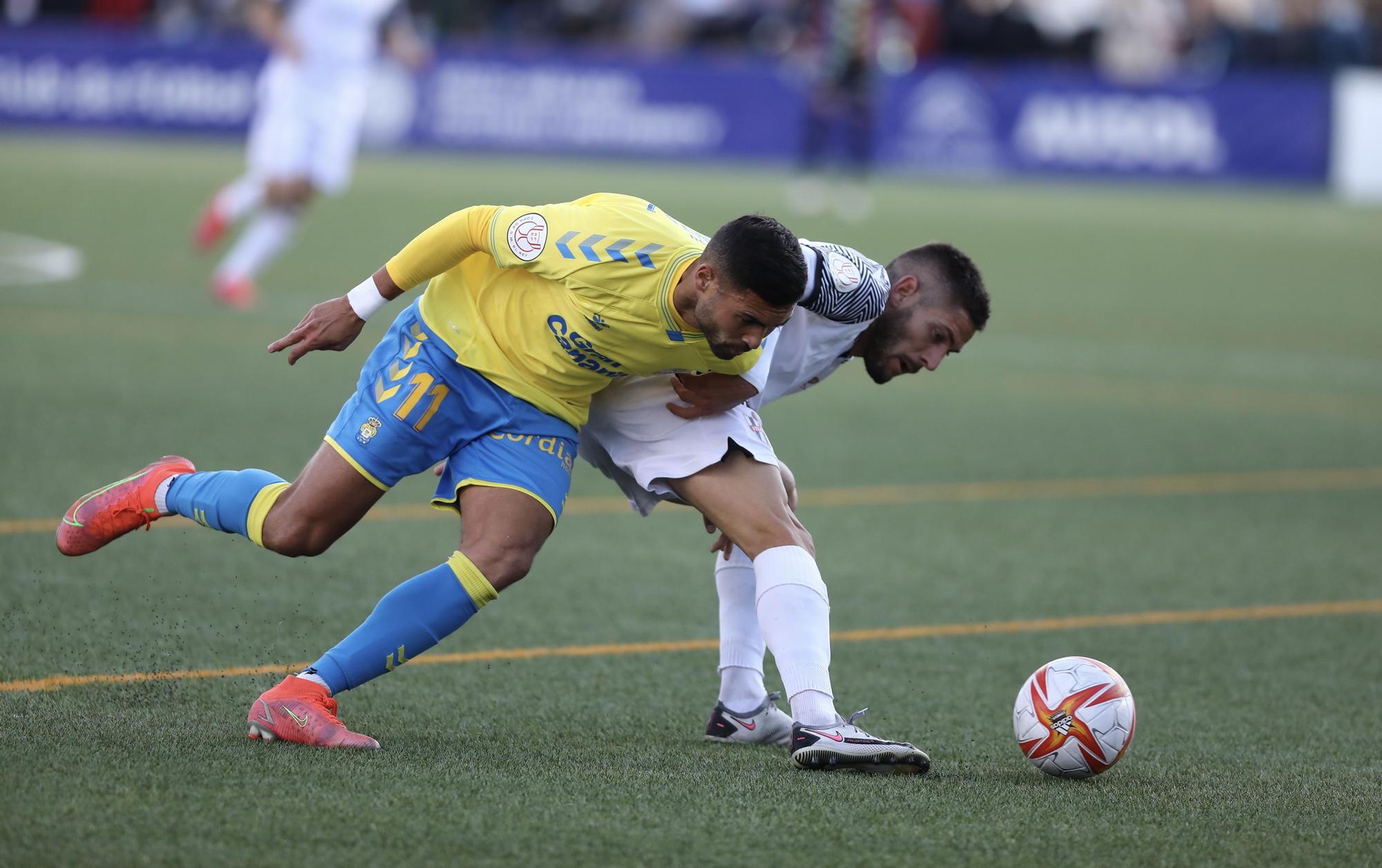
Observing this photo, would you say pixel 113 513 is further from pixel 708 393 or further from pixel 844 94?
pixel 844 94

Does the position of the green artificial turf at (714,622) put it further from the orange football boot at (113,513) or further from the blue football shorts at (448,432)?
the blue football shorts at (448,432)

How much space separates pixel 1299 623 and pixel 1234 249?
1290cm

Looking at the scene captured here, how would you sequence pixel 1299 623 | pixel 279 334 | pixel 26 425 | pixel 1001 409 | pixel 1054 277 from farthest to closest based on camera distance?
pixel 1054 277, pixel 279 334, pixel 1001 409, pixel 26 425, pixel 1299 623

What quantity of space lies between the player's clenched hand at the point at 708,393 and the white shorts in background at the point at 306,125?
326 inches

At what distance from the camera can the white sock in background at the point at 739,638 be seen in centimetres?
454

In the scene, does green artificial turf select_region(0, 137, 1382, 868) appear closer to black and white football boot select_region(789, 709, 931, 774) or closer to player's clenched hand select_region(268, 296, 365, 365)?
black and white football boot select_region(789, 709, 931, 774)

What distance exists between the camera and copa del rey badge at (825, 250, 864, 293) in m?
4.39

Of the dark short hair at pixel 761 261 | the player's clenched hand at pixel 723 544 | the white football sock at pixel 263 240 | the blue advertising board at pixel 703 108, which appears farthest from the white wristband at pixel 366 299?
the blue advertising board at pixel 703 108

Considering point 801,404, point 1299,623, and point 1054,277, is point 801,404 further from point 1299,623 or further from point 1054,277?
point 1054,277

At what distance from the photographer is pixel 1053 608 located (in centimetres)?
616

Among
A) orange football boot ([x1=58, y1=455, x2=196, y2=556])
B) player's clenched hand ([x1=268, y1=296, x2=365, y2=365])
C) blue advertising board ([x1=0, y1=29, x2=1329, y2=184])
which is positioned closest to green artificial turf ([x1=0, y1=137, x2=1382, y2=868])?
orange football boot ([x1=58, y1=455, x2=196, y2=556])

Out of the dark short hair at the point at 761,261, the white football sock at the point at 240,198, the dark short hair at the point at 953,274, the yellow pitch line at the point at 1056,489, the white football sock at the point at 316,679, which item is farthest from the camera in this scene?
the white football sock at the point at 240,198

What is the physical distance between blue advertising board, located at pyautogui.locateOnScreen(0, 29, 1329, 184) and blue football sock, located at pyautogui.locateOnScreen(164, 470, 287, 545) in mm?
20863

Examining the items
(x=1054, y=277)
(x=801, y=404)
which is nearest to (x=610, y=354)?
(x=801, y=404)
